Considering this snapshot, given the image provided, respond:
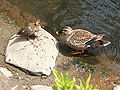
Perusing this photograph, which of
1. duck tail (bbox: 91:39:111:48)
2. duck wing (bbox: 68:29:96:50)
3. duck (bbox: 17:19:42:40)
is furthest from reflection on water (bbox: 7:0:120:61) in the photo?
duck (bbox: 17:19:42:40)

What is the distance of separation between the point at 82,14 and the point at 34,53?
3339 millimetres

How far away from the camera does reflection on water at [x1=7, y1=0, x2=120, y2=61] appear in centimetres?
714

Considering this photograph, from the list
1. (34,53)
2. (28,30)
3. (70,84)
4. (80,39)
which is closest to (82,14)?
(80,39)

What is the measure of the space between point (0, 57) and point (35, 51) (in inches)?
43.0

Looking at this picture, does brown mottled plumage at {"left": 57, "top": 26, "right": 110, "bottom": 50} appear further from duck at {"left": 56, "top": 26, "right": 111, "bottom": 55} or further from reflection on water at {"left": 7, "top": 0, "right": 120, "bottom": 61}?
reflection on water at {"left": 7, "top": 0, "right": 120, "bottom": 61}

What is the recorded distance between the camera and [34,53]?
5.45m

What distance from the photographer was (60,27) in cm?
714

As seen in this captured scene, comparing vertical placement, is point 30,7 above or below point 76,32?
above

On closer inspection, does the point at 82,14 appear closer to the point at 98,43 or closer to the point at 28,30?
the point at 98,43

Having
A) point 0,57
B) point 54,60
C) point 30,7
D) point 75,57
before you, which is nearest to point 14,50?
point 0,57

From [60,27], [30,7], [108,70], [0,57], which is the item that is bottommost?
[108,70]

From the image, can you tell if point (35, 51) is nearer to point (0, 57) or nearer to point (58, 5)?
point (0, 57)

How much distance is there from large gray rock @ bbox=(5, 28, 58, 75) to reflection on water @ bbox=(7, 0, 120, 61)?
49.4 inches

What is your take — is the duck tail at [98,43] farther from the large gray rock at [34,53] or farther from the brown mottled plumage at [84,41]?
the large gray rock at [34,53]
